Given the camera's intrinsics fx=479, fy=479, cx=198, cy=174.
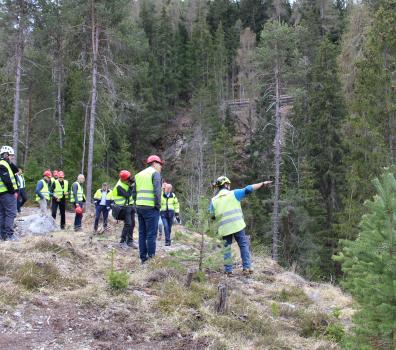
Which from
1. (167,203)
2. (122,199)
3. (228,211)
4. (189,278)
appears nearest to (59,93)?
(167,203)

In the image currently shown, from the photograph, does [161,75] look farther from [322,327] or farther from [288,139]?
[322,327]

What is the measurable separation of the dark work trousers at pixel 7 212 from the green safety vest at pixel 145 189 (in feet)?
8.73

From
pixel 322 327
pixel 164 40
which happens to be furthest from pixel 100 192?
pixel 164 40

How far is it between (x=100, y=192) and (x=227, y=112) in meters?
33.2

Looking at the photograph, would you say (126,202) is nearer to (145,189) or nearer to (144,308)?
(145,189)

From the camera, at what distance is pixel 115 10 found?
24203mm

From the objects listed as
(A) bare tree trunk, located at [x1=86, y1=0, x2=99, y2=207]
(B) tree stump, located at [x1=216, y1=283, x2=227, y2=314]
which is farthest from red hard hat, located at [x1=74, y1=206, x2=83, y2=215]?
(A) bare tree trunk, located at [x1=86, y1=0, x2=99, y2=207]

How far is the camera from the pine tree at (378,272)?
15.5ft

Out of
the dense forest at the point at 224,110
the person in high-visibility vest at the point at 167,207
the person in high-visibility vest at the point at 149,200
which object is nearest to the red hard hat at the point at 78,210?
the person in high-visibility vest at the point at 167,207

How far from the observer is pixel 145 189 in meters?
8.35

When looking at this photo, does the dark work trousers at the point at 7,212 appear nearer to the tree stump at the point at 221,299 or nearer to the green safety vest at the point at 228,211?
Result: the green safety vest at the point at 228,211

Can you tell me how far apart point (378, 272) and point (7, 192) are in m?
6.93

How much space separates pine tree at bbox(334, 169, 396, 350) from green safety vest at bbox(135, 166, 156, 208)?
155 inches

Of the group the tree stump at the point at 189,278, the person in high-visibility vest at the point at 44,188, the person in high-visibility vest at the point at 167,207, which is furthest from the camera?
the person in high-visibility vest at the point at 44,188
